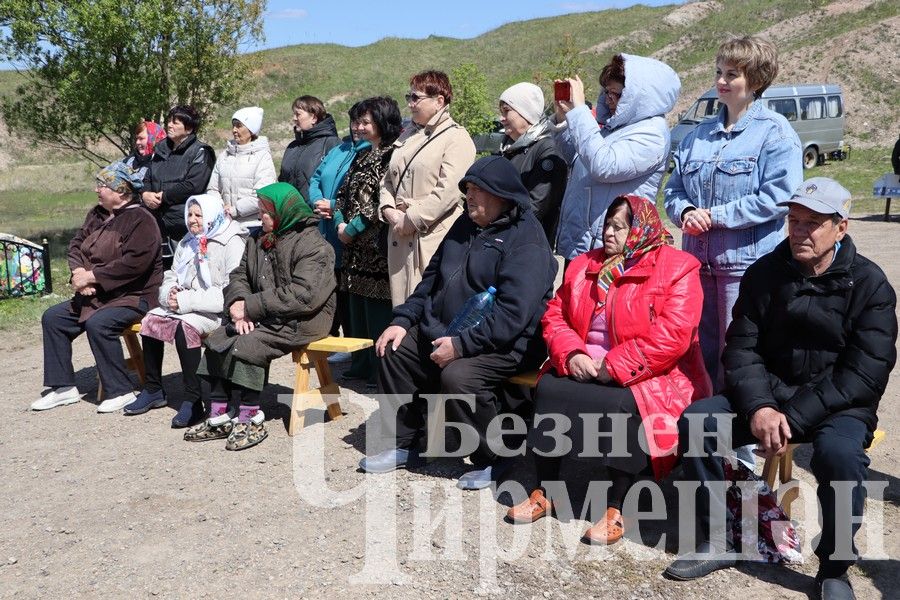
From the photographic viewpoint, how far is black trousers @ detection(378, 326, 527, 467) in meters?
4.38

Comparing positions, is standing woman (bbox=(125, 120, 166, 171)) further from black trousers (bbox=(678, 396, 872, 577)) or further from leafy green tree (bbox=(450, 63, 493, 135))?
leafy green tree (bbox=(450, 63, 493, 135))

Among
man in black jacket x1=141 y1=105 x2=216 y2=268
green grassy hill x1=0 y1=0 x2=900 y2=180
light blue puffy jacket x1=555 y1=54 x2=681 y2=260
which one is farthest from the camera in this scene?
green grassy hill x1=0 y1=0 x2=900 y2=180

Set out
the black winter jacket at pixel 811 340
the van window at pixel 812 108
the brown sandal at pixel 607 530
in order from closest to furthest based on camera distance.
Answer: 1. the black winter jacket at pixel 811 340
2. the brown sandal at pixel 607 530
3. the van window at pixel 812 108

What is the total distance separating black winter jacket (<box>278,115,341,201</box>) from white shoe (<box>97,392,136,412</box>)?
1971mm

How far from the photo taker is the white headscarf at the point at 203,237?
5.69m

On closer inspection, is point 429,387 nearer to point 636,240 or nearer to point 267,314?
point 267,314

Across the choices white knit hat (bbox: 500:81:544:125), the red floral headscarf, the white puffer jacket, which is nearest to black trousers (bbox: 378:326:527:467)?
the red floral headscarf

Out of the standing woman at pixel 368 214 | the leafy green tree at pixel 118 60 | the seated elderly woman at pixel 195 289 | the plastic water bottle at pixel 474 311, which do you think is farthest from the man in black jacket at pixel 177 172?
the leafy green tree at pixel 118 60

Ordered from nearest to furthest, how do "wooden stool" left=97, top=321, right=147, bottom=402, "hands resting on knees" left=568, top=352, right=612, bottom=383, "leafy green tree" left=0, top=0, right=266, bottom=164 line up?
"hands resting on knees" left=568, top=352, right=612, bottom=383
"wooden stool" left=97, top=321, right=147, bottom=402
"leafy green tree" left=0, top=0, right=266, bottom=164

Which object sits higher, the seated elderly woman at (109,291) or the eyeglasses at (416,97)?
the eyeglasses at (416,97)

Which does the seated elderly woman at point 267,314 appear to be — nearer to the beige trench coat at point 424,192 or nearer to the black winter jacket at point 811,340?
the beige trench coat at point 424,192

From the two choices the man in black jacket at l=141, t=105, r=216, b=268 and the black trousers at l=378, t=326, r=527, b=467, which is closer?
the black trousers at l=378, t=326, r=527, b=467

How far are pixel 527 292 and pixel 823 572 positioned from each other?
1.86 metres

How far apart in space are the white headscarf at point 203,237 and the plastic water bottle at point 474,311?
2.06 m
